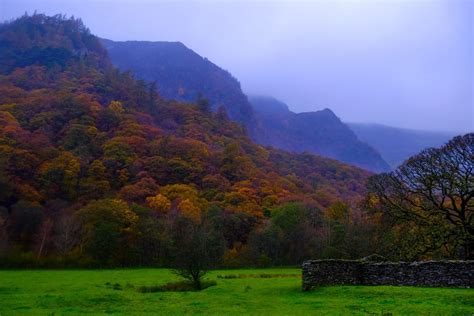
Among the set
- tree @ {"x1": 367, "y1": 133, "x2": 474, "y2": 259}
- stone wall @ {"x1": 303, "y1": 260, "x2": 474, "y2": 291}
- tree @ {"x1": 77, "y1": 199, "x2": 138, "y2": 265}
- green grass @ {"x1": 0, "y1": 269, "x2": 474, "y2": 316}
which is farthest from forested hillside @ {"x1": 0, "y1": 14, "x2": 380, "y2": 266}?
green grass @ {"x1": 0, "y1": 269, "x2": 474, "y2": 316}

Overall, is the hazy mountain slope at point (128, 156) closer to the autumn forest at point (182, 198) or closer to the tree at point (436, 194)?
the autumn forest at point (182, 198)

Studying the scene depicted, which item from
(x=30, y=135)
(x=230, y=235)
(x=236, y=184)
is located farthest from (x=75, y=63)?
(x=230, y=235)

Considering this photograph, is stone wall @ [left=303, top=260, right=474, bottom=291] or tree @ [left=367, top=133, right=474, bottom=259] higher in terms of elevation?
tree @ [left=367, top=133, right=474, bottom=259]

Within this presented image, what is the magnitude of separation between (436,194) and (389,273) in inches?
551

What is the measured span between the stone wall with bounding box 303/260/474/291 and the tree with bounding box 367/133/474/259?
8493 mm

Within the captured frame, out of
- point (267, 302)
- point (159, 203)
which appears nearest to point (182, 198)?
point (159, 203)

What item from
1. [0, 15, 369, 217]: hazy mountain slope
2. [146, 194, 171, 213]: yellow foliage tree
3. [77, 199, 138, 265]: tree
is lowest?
[77, 199, 138, 265]: tree

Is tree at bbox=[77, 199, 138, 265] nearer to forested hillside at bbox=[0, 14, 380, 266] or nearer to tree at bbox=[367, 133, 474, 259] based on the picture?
forested hillside at bbox=[0, 14, 380, 266]

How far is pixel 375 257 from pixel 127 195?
6029cm

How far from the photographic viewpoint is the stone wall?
2817 cm

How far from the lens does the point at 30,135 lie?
99.5 metres

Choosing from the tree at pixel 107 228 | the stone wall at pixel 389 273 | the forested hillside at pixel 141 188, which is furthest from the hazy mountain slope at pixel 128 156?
the stone wall at pixel 389 273

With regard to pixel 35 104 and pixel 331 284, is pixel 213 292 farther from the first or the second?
pixel 35 104

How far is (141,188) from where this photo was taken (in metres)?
90.2
